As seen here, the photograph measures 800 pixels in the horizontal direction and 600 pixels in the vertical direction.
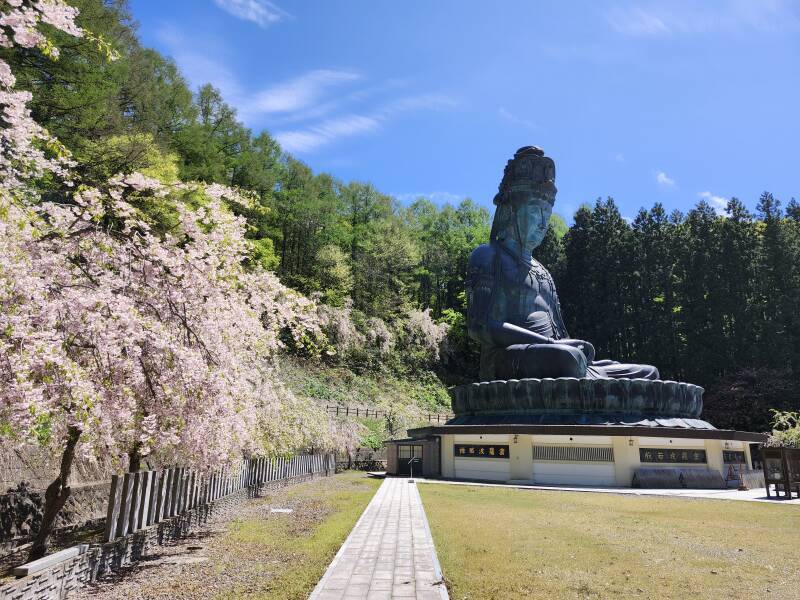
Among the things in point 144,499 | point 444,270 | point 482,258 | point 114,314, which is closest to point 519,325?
point 482,258

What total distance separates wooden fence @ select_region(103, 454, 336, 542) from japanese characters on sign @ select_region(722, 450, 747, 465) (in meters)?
16.1

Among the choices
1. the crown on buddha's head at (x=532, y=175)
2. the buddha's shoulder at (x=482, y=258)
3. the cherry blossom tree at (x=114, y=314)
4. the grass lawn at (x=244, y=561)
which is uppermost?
the crown on buddha's head at (x=532, y=175)

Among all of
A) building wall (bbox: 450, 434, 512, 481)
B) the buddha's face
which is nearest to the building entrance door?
building wall (bbox: 450, 434, 512, 481)

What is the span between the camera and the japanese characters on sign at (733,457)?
1972 centimetres

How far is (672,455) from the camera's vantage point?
18.6 meters

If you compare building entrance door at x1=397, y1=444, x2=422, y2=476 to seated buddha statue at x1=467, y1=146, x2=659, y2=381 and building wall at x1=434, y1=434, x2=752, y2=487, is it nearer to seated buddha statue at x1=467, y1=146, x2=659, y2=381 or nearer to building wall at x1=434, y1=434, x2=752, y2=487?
building wall at x1=434, y1=434, x2=752, y2=487

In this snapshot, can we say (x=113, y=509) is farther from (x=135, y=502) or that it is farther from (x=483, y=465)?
(x=483, y=465)

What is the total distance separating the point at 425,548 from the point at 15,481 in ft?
21.2

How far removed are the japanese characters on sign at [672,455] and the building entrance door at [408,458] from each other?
7987 mm

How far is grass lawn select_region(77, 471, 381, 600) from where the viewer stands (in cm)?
543

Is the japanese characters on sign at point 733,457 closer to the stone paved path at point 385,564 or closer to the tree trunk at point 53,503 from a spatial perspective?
the stone paved path at point 385,564

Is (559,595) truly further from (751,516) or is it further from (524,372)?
(524,372)

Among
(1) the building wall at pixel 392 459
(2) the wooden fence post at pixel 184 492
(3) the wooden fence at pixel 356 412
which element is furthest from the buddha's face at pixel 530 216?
(2) the wooden fence post at pixel 184 492

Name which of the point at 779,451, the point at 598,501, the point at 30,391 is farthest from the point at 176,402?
the point at 779,451
